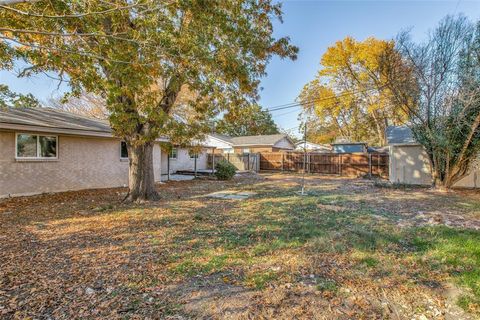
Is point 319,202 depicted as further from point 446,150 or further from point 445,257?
point 446,150

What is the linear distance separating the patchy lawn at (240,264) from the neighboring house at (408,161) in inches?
314

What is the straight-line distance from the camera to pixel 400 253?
4.23 metres

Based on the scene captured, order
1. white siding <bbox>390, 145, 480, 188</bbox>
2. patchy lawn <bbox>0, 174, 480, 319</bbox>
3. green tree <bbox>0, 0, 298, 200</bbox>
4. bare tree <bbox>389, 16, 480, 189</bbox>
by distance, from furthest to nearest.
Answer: white siding <bbox>390, 145, 480, 188</bbox>
bare tree <bbox>389, 16, 480, 189</bbox>
green tree <bbox>0, 0, 298, 200</bbox>
patchy lawn <bbox>0, 174, 480, 319</bbox>

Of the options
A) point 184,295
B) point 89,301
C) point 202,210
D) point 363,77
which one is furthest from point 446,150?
point 363,77

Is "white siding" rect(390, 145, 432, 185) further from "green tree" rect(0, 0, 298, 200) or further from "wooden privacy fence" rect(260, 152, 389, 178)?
"green tree" rect(0, 0, 298, 200)

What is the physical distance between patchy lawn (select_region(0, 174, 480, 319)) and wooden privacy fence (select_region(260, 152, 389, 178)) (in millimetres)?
10369

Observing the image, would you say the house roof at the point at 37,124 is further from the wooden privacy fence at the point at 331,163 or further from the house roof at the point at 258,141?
the house roof at the point at 258,141

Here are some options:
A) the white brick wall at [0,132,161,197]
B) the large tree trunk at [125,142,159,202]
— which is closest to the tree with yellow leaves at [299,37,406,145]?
the white brick wall at [0,132,161,197]

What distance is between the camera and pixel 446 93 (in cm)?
1103

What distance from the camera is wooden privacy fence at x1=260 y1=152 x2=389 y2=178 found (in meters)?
18.4

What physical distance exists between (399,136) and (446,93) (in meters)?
4.29

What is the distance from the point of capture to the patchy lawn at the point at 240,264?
109 inches

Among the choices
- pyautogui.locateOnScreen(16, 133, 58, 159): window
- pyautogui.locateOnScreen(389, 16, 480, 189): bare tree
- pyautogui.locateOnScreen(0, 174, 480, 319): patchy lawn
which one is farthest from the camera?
pyautogui.locateOnScreen(389, 16, 480, 189): bare tree

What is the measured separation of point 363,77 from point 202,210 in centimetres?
A: 2434
